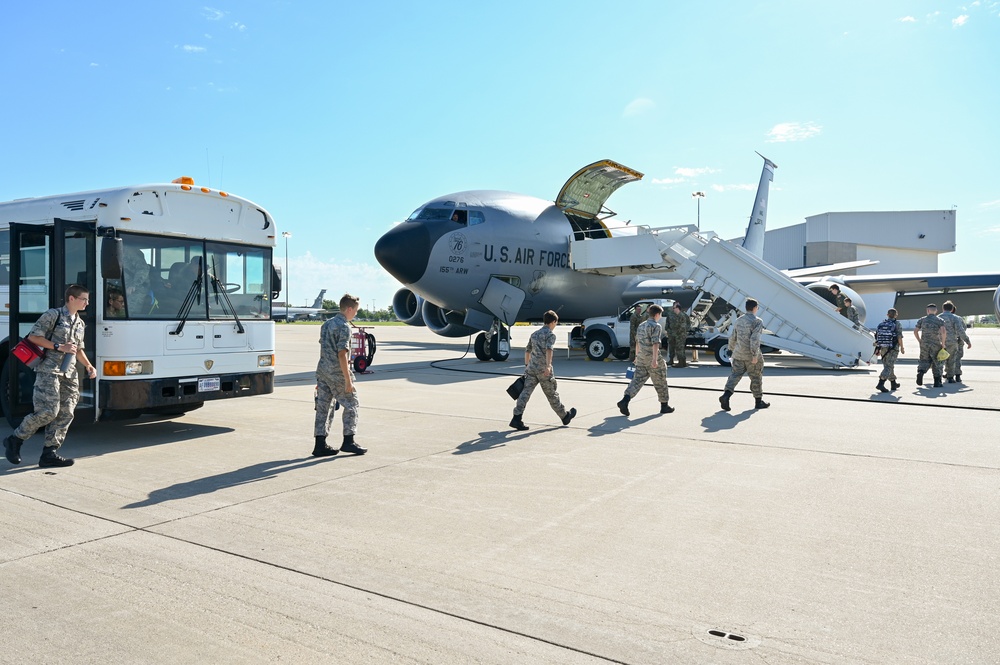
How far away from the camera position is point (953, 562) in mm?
4191

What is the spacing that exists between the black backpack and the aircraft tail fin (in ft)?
43.6

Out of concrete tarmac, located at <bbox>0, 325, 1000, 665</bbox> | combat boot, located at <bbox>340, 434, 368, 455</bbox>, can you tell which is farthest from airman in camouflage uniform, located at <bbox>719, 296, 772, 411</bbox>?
combat boot, located at <bbox>340, 434, 368, 455</bbox>

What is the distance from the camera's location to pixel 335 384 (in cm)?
730

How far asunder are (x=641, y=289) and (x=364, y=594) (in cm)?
2047

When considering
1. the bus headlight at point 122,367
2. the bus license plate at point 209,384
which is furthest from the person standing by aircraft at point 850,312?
the bus headlight at point 122,367

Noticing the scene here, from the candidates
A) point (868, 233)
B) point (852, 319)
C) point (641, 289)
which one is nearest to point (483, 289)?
point (641, 289)

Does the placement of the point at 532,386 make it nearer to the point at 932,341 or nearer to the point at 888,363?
the point at 888,363

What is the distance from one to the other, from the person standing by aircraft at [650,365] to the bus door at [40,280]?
22.0 feet

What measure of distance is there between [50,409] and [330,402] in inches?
99.6

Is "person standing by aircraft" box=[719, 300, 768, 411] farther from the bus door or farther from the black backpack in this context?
the bus door

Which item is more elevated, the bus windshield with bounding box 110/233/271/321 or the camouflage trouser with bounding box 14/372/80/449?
the bus windshield with bounding box 110/233/271/321

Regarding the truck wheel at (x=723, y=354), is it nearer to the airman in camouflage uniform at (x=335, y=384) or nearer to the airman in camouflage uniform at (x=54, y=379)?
the airman in camouflage uniform at (x=335, y=384)

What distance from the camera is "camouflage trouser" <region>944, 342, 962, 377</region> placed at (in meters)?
14.0

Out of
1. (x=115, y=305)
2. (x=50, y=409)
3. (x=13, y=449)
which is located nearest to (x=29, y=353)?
(x=50, y=409)
